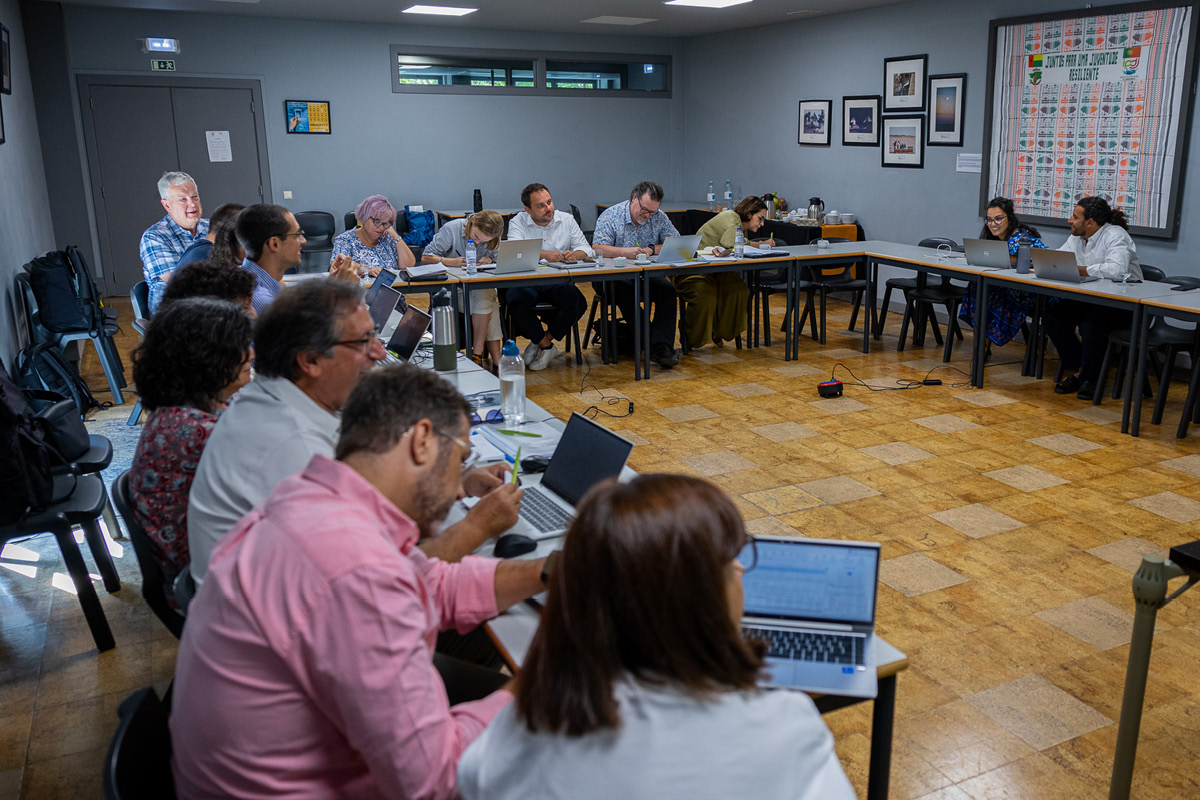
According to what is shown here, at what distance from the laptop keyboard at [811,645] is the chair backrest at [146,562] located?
1384 mm

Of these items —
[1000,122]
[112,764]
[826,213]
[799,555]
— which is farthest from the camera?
[826,213]

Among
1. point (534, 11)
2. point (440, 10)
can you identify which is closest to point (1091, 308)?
point (534, 11)

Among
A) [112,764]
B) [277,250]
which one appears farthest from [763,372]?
[112,764]

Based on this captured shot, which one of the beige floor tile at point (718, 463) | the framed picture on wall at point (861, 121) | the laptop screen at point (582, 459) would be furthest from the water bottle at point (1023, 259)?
the laptop screen at point (582, 459)

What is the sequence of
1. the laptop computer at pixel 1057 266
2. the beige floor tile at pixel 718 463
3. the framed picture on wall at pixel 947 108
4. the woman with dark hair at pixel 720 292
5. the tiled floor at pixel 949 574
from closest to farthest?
1. the tiled floor at pixel 949 574
2. the beige floor tile at pixel 718 463
3. the laptop computer at pixel 1057 266
4. the woman with dark hair at pixel 720 292
5. the framed picture on wall at pixel 947 108

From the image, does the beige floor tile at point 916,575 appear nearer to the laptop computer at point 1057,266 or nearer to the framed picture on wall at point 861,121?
the laptop computer at point 1057,266

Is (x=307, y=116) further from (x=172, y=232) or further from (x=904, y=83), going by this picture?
(x=904, y=83)

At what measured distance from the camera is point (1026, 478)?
4293 millimetres

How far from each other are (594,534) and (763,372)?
5.55m

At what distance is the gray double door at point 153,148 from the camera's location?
905 cm

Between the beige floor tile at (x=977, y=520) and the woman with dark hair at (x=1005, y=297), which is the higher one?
the woman with dark hair at (x=1005, y=297)

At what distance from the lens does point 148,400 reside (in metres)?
2.29

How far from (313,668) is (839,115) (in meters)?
8.69

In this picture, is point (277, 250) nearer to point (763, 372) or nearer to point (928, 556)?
point (928, 556)
